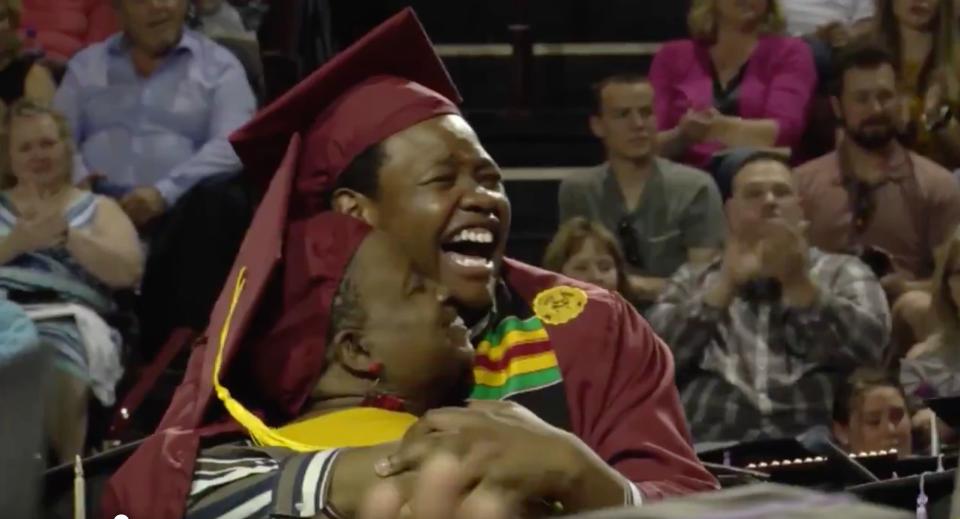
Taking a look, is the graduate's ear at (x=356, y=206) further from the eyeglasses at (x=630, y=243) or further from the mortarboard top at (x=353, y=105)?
the eyeglasses at (x=630, y=243)

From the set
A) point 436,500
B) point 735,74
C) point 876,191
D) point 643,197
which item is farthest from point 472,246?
point 735,74

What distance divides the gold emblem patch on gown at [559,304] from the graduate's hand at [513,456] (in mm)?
380

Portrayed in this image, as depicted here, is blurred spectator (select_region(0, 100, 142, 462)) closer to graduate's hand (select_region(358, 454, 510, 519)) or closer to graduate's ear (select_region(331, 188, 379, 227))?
graduate's ear (select_region(331, 188, 379, 227))

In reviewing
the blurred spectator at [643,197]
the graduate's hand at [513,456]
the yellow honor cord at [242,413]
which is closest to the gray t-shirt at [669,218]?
the blurred spectator at [643,197]

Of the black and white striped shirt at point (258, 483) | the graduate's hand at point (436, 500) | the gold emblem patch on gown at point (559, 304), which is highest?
the graduate's hand at point (436, 500)

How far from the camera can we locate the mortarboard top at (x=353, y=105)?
7.37ft

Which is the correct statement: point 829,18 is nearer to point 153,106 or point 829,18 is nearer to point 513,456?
point 153,106

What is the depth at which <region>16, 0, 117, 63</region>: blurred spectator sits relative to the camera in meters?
5.34

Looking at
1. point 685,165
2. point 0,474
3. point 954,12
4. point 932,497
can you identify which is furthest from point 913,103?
point 0,474

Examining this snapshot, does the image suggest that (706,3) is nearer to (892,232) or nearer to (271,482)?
(892,232)

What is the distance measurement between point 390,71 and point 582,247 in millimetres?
1798

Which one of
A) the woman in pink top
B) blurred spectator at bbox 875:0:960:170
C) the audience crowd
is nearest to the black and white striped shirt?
the audience crowd

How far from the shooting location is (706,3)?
5055 mm

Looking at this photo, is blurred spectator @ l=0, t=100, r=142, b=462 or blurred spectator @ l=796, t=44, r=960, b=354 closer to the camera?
blurred spectator @ l=0, t=100, r=142, b=462
